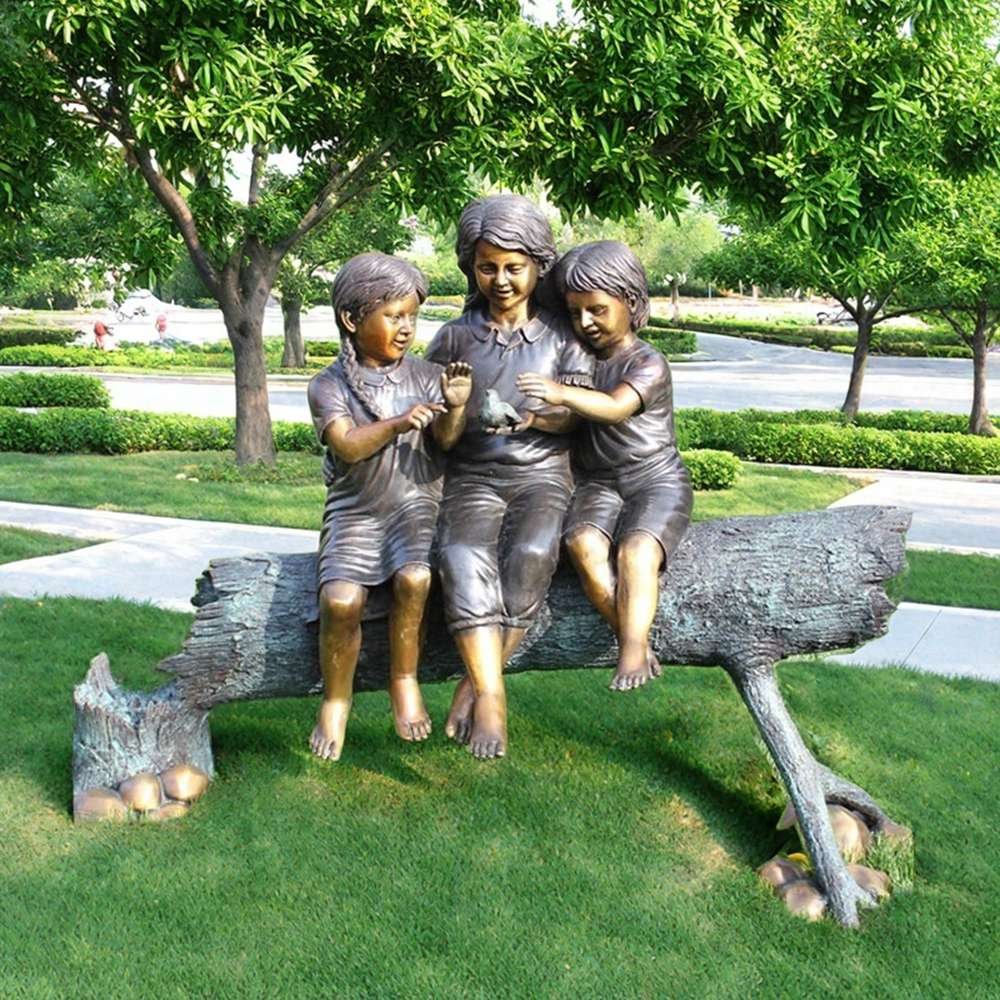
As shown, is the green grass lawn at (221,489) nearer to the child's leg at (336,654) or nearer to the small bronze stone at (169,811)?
the small bronze stone at (169,811)

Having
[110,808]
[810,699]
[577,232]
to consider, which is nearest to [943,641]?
[810,699]

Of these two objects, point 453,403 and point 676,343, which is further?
point 676,343

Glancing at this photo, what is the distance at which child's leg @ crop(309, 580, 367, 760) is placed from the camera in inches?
147

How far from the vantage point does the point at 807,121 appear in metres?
7.76

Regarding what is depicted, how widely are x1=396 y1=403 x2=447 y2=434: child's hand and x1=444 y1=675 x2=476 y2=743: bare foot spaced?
2.62ft

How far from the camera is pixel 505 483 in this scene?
3.87 m

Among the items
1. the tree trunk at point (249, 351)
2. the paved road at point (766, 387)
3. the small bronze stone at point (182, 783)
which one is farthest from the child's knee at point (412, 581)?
the paved road at point (766, 387)

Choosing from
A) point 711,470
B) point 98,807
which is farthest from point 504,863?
point 711,470

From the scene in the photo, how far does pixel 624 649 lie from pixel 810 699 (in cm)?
236

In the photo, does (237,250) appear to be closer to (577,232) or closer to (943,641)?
(943,641)

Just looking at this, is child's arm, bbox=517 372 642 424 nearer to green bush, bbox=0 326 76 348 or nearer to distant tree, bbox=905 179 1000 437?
distant tree, bbox=905 179 1000 437

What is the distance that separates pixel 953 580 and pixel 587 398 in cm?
521

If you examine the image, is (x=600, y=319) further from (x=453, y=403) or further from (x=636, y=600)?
(x=636, y=600)

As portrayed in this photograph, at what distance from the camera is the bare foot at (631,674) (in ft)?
11.3
